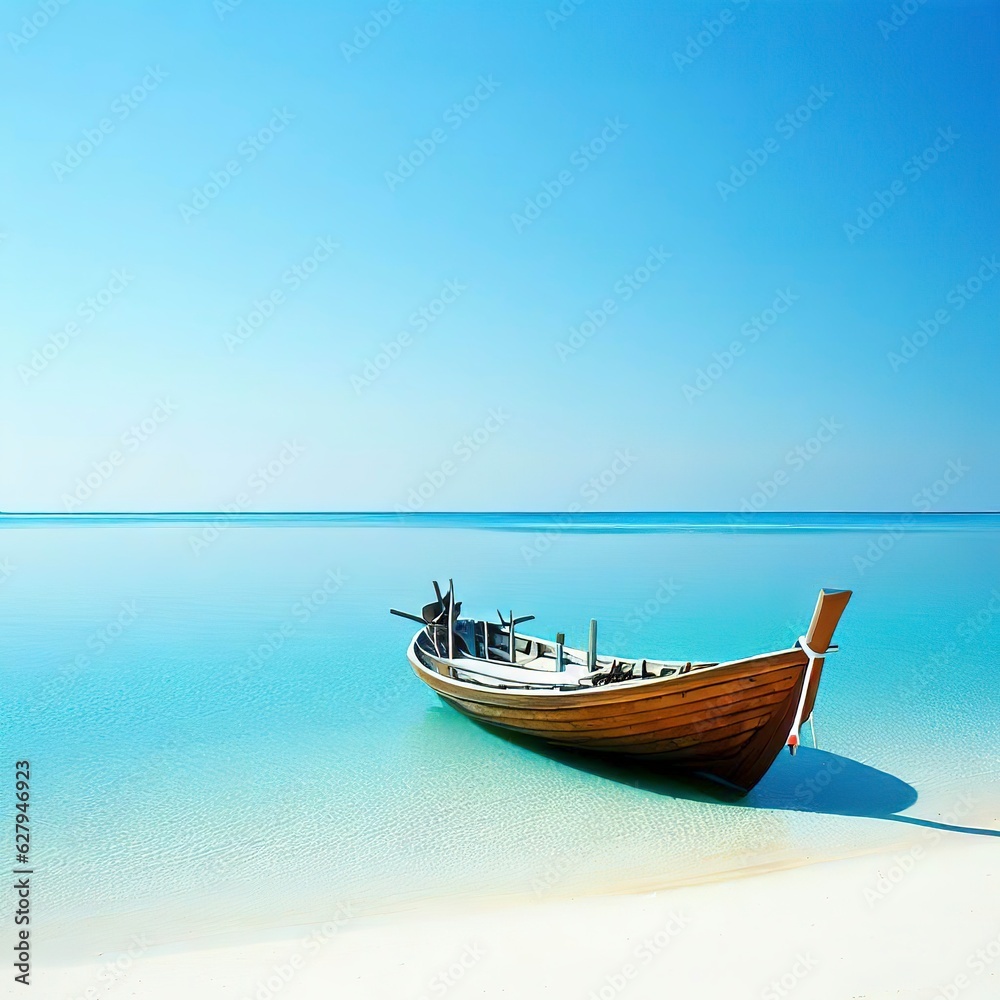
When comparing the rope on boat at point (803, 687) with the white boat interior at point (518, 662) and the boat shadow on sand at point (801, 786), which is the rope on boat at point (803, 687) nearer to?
the white boat interior at point (518, 662)

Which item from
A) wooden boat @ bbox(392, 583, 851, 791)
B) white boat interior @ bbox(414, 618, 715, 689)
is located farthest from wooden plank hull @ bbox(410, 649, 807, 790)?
white boat interior @ bbox(414, 618, 715, 689)

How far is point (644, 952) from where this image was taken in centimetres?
563

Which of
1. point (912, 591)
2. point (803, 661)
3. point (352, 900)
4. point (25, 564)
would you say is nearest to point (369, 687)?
point (352, 900)

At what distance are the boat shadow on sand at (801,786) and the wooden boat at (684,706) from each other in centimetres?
26

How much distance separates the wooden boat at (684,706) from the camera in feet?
26.0

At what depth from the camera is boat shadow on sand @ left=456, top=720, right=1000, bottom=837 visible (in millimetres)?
8656

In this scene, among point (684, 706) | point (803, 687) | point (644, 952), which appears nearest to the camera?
point (644, 952)

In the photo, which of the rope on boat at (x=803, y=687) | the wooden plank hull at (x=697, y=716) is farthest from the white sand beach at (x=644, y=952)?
the wooden plank hull at (x=697, y=716)

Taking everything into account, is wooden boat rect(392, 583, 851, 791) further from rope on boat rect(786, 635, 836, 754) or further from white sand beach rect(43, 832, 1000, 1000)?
white sand beach rect(43, 832, 1000, 1000)

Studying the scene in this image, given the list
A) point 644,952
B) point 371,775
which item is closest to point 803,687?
point 644,952

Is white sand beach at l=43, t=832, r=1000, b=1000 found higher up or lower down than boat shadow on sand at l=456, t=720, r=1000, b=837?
lower down

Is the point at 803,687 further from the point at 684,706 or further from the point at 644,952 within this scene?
the point at 644,952

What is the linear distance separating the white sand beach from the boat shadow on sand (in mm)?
1755

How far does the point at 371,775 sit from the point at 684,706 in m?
4.36
